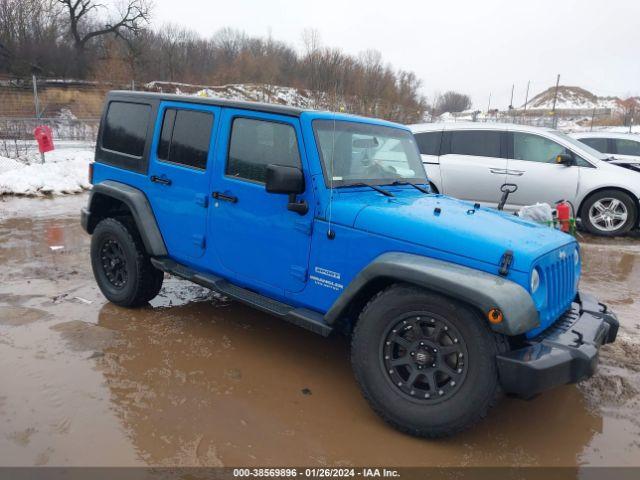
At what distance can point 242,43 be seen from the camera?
5869cm

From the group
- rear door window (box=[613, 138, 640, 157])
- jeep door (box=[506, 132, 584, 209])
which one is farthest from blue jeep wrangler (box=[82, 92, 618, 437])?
rear door window (box=[613, 138, 640, 157])

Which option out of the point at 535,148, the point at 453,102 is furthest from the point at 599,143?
the point at 453,102

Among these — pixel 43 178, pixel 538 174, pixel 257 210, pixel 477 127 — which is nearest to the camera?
pixel 257 210

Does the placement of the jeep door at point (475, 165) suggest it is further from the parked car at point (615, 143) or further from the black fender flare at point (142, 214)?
the black fender flare at point (142, 214)

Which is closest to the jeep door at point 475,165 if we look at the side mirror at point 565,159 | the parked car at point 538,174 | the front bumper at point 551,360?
the parked car at point 538,174

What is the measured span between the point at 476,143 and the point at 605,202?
92.1 inches

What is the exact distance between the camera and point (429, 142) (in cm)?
855

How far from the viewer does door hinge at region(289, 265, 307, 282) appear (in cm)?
332

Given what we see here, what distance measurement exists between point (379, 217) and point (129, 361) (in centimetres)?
221

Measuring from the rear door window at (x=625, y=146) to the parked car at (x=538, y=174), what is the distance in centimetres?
405

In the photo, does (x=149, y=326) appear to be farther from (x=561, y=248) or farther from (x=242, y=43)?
(x=242, y=43)

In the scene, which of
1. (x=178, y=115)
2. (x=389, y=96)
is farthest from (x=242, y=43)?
(x=178, y=115)

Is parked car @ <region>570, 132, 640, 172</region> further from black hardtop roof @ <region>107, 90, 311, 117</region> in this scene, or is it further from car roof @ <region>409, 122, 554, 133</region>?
black hardtop roof @ <region>107, 90, 311, 117</region>

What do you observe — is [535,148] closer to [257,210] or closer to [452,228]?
[452,228]
